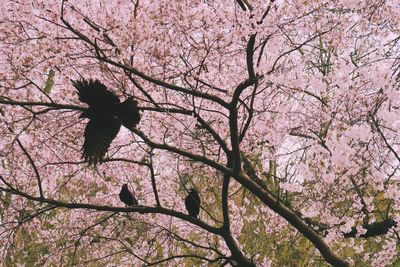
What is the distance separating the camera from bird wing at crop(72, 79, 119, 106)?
3328 mm

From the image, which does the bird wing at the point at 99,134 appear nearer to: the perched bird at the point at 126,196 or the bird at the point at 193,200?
the perched bird at the point at 126,196

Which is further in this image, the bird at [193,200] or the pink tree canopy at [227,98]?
the bird at [193,200]

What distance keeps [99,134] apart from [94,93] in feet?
1.22

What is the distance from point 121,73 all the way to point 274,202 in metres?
1.93

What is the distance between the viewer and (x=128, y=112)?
366 cm

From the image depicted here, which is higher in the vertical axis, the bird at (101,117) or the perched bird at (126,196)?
the perched bird at (126,196)

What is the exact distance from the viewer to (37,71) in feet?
16.0

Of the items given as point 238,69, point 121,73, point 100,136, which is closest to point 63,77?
point 121,73

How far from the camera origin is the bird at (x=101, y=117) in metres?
3.41

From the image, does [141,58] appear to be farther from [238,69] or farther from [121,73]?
[238,69]

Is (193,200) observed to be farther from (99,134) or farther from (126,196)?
(99,134)

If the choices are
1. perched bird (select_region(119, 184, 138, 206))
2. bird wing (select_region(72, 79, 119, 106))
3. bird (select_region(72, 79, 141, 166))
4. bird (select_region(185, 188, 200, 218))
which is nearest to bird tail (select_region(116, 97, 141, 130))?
bird (select_region(72, 79, 141, 166))

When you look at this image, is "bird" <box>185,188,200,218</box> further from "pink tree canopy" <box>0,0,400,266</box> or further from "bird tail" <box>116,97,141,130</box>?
"bird tail" <box>116,97,141,130</box>

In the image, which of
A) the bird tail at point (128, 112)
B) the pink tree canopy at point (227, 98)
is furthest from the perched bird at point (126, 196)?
the bird tail at point (128, 112)
